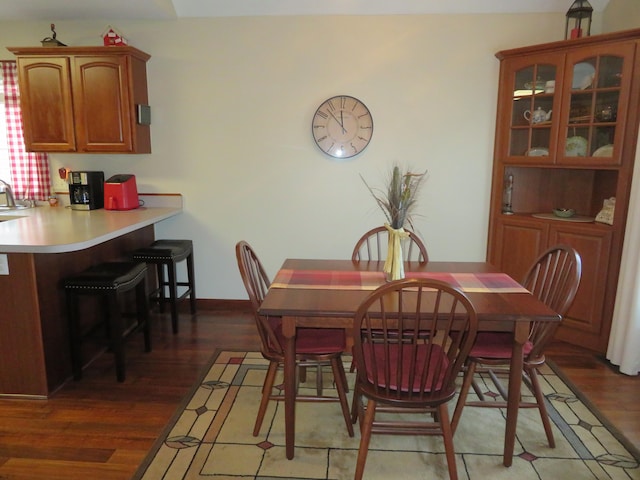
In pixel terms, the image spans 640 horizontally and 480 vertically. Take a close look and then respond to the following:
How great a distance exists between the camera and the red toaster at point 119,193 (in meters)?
3.60

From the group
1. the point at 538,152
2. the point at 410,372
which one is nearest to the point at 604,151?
the point at 538,152

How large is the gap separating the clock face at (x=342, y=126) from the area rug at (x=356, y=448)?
1.96 m

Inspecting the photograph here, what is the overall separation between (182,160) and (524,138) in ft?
8.60

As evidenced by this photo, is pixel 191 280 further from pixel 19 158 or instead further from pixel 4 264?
pixel 19 158

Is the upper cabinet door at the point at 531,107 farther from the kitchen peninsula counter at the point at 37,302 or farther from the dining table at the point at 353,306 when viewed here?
the kitchen peninsula counter at the point at 37,302

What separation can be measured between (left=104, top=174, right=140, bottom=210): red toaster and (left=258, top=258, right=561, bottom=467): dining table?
5.94ft

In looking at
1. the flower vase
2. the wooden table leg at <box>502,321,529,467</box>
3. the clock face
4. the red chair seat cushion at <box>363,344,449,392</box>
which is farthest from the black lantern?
the red chair seat cushion at <box>363,344,449,392</box>

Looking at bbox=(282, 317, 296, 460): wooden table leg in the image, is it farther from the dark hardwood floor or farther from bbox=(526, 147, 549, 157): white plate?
bbox=(526, 147, 549, 157): white plate

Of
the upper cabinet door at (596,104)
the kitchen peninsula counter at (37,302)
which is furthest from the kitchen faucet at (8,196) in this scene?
the upper cabinet door at (596,104)

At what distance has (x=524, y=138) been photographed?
11.3 feet

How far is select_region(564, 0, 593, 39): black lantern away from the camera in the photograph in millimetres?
3139

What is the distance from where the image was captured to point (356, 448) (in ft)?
7.02

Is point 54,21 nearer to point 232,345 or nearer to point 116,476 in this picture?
point 232,345

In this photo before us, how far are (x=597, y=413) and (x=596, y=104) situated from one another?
1.91 meters
